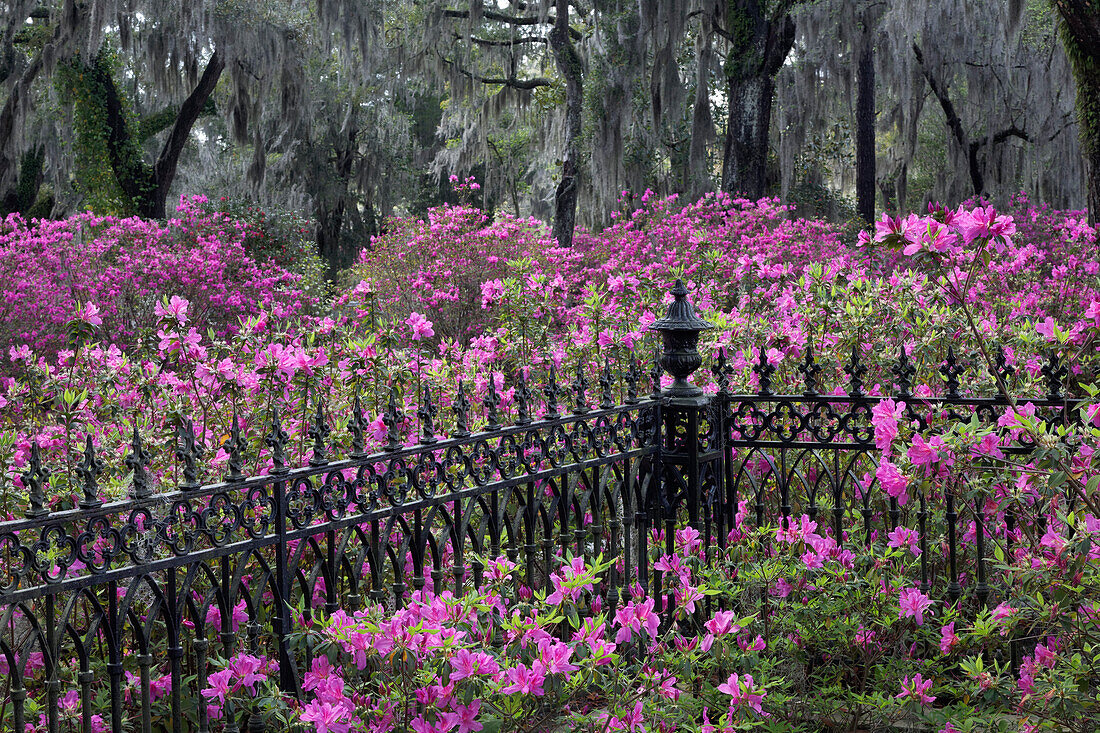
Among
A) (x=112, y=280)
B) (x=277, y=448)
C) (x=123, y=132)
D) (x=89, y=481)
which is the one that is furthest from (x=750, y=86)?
(x=89, y=481)

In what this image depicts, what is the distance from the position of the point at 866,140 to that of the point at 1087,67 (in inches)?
415

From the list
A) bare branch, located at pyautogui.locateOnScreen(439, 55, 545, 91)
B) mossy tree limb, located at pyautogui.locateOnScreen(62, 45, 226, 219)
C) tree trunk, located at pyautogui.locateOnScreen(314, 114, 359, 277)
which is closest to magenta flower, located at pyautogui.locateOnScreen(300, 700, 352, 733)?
mossy tree limb, located at pyautogui.locateOnScreen(62, 45, 226, 219)

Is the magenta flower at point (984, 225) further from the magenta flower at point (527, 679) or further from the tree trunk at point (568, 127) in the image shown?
the tree trunk at point (568, 127)

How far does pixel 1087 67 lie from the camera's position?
656 centimetres

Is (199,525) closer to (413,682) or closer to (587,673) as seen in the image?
(413,682)

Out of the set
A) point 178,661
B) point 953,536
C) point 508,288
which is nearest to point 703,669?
point 953,536

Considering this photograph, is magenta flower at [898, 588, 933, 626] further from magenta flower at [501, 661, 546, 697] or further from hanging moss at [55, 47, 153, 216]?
hanging moss at [55, 47, 153, 216]

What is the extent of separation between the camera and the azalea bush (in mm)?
2264

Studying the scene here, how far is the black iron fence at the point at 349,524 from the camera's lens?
6.84 feet

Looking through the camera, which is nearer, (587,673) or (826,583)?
(587,673)

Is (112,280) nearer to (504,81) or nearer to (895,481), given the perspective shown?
(895,481)

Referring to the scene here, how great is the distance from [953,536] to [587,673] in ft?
5.41

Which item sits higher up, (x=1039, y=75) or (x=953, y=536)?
(x=1039, y=75)

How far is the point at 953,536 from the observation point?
3.38 meters
